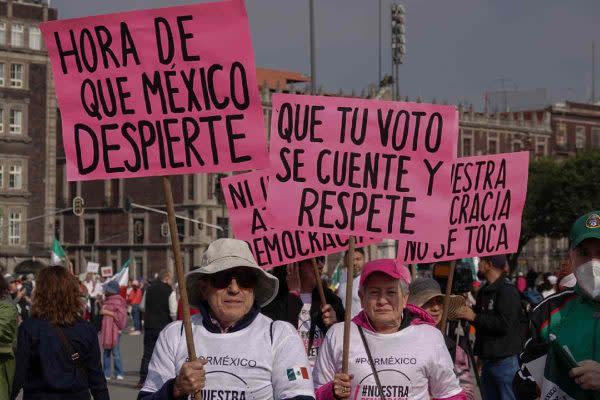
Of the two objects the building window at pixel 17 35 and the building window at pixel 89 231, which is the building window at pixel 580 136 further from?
the building window at pixel 17 35

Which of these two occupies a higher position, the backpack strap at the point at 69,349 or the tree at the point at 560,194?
the tree at the point at 560,194

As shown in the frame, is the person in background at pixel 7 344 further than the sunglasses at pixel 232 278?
Yes

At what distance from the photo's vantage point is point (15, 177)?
71375 mm

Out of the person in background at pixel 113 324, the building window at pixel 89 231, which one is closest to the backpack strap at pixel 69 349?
the person in background at pixel 113 324

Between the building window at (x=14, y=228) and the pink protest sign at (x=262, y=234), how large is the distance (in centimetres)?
6201

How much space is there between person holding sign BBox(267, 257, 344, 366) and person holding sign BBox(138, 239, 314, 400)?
3.36m

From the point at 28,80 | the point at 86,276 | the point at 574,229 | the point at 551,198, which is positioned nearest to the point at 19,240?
the point at 28,80

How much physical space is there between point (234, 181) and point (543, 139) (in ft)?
284

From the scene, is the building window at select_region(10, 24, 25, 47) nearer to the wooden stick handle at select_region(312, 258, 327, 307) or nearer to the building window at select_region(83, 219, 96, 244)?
the building window at select_region(83, 219, 96, 244)

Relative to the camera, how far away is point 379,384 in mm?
5484

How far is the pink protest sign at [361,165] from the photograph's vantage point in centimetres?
627

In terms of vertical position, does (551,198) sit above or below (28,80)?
below

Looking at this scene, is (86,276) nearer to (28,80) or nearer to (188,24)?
(188,24)

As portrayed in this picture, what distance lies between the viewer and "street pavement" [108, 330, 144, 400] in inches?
653
